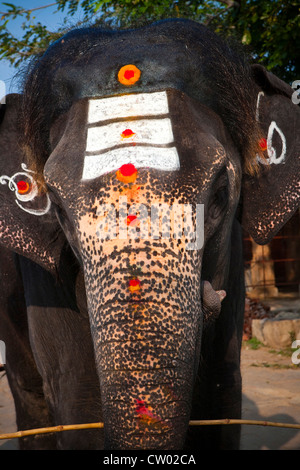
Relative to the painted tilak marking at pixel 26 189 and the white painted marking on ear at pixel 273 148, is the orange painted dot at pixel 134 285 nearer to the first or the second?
the painted tilak marking at pixel 26 189

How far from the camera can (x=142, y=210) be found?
6.00ft

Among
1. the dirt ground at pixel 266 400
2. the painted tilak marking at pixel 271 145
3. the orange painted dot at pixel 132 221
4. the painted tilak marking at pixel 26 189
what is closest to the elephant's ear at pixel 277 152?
the painted tilak marking at pixel 271 145

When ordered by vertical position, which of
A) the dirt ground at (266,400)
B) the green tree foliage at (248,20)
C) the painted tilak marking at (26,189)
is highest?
the green tree foliage at (248,20)

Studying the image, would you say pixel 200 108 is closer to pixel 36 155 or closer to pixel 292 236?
pixel 36 155

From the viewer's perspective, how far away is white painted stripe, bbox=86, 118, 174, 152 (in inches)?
78.9

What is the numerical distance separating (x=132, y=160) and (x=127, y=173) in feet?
0.19

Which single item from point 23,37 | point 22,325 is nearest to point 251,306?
point 23,37

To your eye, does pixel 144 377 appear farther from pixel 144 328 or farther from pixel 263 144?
pixel 263 144

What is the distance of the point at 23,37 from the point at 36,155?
532 cm

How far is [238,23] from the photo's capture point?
20.0 ft

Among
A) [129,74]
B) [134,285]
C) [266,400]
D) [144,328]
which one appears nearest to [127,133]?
[129,74]

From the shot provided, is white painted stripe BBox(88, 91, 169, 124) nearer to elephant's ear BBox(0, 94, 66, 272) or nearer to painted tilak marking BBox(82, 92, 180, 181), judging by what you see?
painted tilak marking BBox(82, 92, 180, 181)

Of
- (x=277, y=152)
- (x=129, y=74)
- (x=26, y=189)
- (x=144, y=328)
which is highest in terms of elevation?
(x=129, y=74)

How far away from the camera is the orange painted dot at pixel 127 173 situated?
→ 1.87 meters
